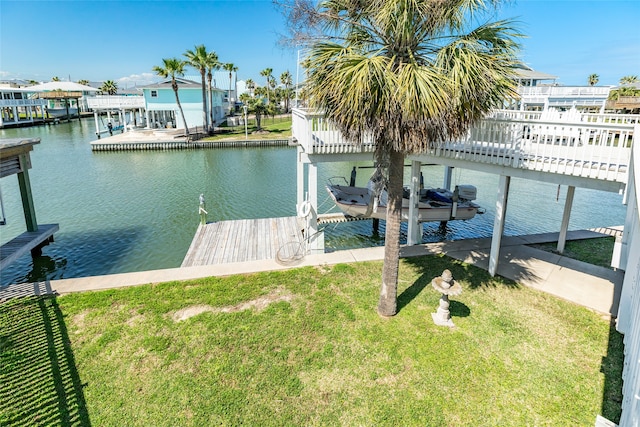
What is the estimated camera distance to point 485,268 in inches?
364

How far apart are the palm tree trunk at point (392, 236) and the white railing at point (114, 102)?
144 ft

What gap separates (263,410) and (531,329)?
518 centimetres

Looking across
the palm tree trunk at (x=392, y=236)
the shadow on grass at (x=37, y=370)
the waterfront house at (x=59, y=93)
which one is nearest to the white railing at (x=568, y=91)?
the palm tree trunk at (x=392, y=236)

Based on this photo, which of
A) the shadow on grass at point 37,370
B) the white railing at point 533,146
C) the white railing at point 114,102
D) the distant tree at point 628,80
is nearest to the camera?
the shadow on grass at point 37,370

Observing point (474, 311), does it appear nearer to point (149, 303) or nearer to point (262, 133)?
point (149, 303)

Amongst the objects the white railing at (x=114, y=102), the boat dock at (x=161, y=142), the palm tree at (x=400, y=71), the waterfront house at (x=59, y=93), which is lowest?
the boat dock at (x=161, y=142)

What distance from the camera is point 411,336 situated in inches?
260

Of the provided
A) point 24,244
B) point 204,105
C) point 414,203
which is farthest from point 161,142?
point 414,203

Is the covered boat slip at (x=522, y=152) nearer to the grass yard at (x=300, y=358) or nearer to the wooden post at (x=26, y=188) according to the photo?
the grass yard at (x=300, y=358)

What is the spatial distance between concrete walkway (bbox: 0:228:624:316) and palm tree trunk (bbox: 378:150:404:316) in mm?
2557

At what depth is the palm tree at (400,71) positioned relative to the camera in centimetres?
533

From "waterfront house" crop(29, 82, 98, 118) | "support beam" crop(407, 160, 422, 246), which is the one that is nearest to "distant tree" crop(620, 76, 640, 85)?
"support beam" crop(407, 160, 422, 246)

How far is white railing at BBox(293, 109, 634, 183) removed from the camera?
263 inches

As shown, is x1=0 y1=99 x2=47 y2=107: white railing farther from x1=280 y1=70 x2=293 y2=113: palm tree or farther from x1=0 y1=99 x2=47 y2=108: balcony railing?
x1=280 y1=70 x2=293 y2=113: palm tree
